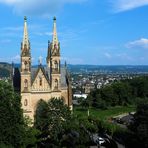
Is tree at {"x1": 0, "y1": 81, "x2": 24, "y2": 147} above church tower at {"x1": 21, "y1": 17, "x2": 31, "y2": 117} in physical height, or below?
below

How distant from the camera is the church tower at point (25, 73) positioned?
53344 mm

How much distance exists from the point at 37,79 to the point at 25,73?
1.90 metres

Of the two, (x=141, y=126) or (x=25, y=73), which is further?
(x=25, y=73)

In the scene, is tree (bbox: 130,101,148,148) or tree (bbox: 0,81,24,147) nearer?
tree (bbox: 0,81,24,147)

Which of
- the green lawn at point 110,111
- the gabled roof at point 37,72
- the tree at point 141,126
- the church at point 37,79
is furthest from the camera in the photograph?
the green lawn at point 110,111

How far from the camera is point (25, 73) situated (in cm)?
5369

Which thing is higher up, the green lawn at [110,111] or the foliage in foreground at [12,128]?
the foliage in foreground at [12,128]

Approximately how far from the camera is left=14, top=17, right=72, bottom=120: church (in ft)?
176

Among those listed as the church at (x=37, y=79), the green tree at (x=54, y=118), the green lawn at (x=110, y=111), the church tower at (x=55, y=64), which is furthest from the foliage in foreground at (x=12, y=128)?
the green lawn at (x=110, y=111)

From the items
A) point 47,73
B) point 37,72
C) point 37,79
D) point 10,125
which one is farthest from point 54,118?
point 47,73

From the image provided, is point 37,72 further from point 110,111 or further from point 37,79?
point 110,111

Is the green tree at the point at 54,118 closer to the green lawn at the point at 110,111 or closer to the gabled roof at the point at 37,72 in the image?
the gabled roof at the point at 37,72

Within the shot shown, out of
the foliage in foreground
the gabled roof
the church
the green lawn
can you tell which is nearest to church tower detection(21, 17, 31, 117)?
the church

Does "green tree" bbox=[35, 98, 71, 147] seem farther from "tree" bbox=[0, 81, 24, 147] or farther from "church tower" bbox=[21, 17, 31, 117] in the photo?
"church tower" bbox=[21, 17, 31, 117]
